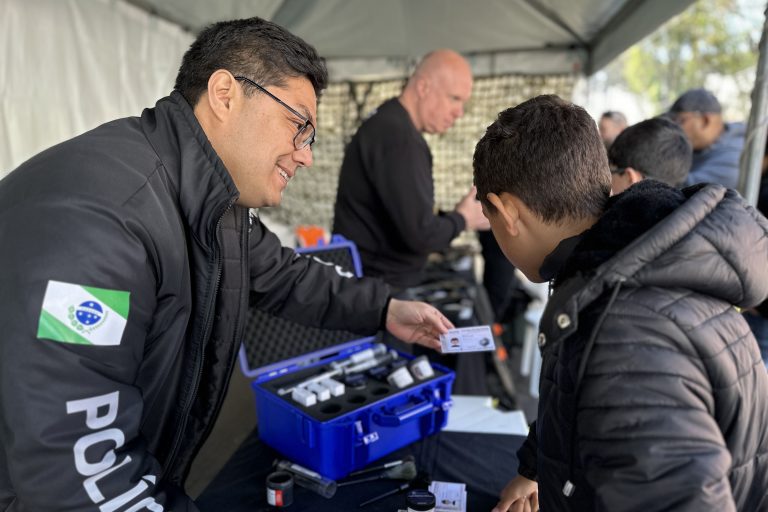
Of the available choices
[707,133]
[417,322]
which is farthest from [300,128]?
[707,133]

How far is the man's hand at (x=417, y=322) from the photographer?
1557 mm

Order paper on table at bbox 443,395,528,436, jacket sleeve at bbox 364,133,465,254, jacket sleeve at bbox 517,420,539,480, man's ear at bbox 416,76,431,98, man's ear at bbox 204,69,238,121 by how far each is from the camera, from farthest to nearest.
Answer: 1. man's ear at bbox 416,76,431,98
2. jacket sleeve at bbox 364,133,465,254
3. paper on table at bbox 443,395,528,436
4. jacket sleeve at bbox 517,420,539,480
5. man's ear at bbox 204,69,238,121

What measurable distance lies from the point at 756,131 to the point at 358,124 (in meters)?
4.36

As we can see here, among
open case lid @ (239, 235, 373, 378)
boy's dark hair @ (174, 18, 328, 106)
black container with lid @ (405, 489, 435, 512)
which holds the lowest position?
black container with lid @ (405, 489, 435, 512)

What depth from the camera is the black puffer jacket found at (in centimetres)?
74

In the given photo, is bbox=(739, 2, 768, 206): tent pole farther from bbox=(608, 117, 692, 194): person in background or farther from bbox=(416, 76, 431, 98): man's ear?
bbox=(416, 76, 431, 98): man's ear

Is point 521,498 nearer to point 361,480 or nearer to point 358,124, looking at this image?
point 361,480

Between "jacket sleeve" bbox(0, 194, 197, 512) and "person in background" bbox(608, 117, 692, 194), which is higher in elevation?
"person in background" bbox(608, 117, 692, 194)

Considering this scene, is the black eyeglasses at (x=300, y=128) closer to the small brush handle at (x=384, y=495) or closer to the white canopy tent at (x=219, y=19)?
the small brush handle at (x=384, y=495)

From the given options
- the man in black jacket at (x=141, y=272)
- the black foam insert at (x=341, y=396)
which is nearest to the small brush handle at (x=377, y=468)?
the black foam insert at (x=341, y=396)

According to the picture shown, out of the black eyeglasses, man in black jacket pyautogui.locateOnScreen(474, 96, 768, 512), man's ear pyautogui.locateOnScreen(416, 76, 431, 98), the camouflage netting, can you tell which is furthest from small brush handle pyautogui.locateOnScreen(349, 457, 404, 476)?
the camouflage netting

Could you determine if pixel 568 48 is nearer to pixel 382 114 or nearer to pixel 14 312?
pixel 382 114

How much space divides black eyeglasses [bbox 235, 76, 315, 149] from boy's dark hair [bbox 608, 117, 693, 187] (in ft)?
4.01

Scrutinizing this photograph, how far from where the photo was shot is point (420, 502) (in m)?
1.16
